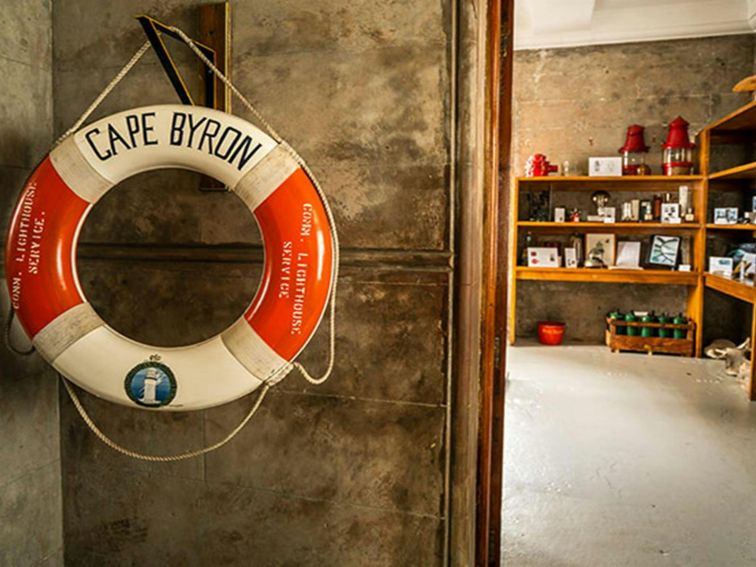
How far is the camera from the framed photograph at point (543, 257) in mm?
5469

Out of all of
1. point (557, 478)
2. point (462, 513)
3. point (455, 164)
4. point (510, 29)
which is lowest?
point (557, 478)

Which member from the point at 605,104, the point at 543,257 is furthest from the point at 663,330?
the point at 605,104

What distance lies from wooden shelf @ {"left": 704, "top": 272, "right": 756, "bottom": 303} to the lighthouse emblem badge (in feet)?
12.7

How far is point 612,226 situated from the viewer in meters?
5.27

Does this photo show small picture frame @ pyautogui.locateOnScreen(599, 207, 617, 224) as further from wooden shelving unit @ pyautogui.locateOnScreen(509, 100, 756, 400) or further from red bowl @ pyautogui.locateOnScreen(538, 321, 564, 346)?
red bowl @ pyautogui.locateOnScreen(538, 321, 564, 346)

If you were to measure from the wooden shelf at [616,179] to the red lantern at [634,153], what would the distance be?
106mm

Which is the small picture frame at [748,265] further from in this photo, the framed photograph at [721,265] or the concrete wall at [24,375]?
the concrete wall at [24,375]

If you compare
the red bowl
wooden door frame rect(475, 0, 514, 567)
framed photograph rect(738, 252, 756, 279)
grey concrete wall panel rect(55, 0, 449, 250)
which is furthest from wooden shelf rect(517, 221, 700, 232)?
grey concrete wall panel rect(55, 0, 449, 250)

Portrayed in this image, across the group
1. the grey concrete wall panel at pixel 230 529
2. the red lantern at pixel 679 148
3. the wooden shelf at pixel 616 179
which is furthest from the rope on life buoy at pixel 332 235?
the red lantern at pixel 679 148

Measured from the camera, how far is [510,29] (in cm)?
173

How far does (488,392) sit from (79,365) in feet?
3.46

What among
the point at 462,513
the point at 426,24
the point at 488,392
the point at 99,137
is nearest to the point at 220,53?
the point at 99,137

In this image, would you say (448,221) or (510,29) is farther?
(510,29)

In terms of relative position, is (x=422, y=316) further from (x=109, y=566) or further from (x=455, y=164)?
(x=109, y=566)
